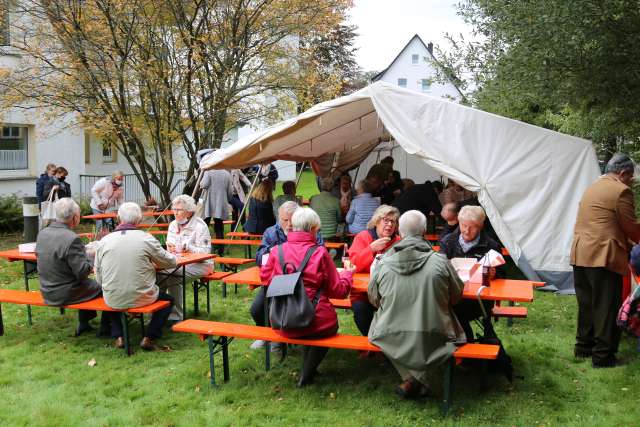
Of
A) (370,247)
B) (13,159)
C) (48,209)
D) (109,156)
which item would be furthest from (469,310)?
(109,156)

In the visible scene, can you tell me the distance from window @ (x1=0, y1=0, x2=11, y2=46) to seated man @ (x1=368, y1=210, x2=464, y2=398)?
1109 cm

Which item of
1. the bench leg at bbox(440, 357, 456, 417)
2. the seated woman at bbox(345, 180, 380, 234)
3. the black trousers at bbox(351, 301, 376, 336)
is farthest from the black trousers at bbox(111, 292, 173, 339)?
the seated woman at bbox(345, 180, 380, 234)

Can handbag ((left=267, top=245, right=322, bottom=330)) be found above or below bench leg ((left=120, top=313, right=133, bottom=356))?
above

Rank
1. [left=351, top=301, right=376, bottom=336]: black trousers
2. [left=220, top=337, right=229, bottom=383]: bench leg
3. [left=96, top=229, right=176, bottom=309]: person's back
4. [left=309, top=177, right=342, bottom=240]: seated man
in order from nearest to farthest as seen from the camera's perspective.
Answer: [left=220, top=337, right=229, bottom=383]: bench leg, [left=351, top=301, right=376, bottom=336]: black trousers, [left=96, top=229, right=176, bottom=309]: person's back, [left=309, top=177, right=342, bottom=240]: seated man

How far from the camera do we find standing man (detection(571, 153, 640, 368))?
5184 millimetres

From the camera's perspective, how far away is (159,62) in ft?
42.8

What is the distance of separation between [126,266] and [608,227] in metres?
3.97

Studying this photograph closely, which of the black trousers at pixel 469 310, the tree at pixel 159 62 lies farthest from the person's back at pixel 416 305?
the tree at pixel 159 62

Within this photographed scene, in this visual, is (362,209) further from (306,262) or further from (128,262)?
(306,262)

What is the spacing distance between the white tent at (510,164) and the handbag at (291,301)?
11.6 feet

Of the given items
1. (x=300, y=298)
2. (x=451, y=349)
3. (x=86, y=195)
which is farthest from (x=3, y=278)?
(x=86, y=195)

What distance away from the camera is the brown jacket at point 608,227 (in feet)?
17.0

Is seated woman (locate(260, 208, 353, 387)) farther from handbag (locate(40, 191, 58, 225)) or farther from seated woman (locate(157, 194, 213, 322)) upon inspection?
handbag (locate(40, 191, 58, 225))

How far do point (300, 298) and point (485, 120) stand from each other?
169 inches
